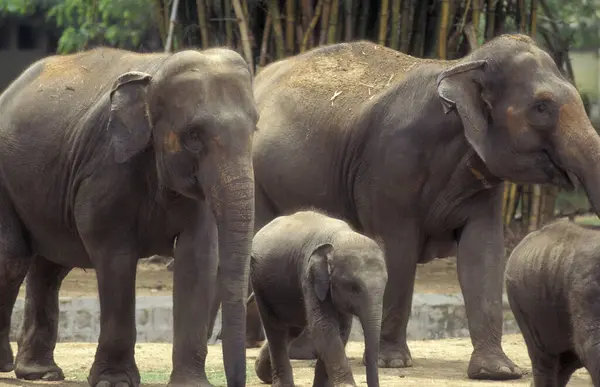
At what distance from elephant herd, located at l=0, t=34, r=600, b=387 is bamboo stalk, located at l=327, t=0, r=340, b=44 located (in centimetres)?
219

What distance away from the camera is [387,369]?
9703mm

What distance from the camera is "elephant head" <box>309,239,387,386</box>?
7590 mm

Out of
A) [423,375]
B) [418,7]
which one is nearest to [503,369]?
[423,375]

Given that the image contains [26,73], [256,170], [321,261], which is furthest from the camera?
[256,170]

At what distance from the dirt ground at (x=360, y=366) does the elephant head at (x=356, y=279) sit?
1.07m

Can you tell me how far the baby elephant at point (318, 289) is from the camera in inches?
302

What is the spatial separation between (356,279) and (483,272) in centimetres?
222

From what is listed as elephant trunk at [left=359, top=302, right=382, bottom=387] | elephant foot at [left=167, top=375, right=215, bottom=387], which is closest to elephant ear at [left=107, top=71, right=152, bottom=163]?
elephant foot at [left=167, top=375, right=215, bottom=387]

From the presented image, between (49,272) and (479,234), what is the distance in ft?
8.48

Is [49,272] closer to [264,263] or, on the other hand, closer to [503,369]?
[264,263]

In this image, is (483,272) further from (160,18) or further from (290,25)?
(160,18)

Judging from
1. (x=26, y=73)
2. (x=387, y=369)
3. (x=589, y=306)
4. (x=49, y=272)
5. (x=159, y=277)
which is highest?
(x=26, y=73)

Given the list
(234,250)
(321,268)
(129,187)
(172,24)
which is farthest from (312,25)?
(234,250)

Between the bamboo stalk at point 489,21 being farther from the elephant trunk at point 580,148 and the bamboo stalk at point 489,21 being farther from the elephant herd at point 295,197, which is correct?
the elephant trunk at point 580,148
